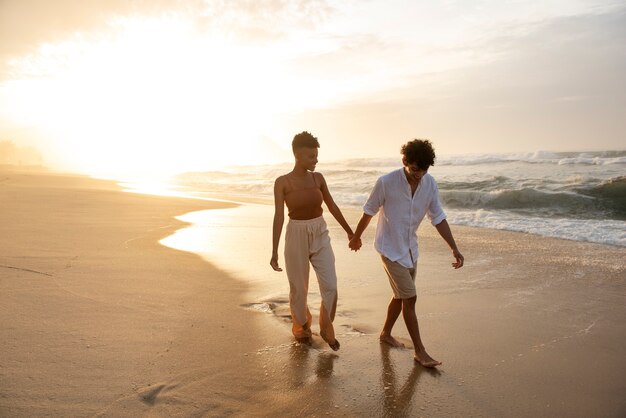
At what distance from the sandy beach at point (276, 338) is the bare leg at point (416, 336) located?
3.1 inches

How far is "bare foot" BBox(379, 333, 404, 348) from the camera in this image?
Result: 4195 millimetres

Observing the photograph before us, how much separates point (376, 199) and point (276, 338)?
162 centimetres

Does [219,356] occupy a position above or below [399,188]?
below

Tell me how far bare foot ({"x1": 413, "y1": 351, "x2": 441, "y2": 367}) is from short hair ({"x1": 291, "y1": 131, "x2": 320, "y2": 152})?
2061 millimetres

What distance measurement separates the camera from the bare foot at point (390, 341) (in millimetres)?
4195

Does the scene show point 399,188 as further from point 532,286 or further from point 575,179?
point 575,179

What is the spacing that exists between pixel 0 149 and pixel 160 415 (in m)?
106

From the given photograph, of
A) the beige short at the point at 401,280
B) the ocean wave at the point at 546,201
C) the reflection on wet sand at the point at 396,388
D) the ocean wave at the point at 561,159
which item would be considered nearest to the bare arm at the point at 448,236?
the beige short at the point at 401,280

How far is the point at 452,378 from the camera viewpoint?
3.55m

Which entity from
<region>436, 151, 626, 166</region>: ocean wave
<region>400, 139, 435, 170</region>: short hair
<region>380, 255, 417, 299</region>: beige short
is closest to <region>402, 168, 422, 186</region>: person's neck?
<region>400, 139, 435, 170</region>: short hair

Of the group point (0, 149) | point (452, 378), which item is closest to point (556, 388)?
point (452, 378)

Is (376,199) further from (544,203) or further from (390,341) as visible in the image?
(544,203)

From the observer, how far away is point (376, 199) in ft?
13.4

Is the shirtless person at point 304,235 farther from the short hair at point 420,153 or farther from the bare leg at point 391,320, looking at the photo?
the short hair at point 420,153
